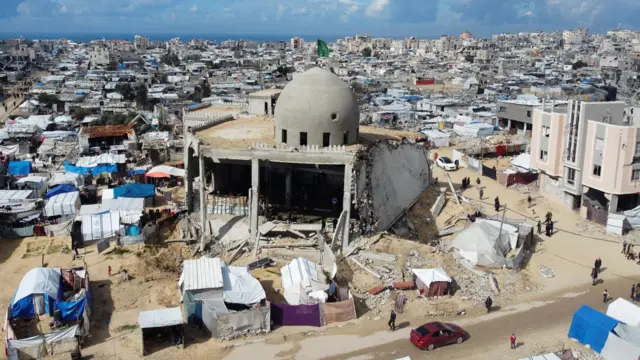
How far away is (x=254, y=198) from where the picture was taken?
1010 inches

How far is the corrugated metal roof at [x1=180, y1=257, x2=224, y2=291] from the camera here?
65.5 feet

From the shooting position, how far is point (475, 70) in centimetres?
13725

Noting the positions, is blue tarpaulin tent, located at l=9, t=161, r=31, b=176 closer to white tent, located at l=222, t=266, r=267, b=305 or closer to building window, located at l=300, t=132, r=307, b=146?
building window, located at l=300, t=132, r=307, b=146

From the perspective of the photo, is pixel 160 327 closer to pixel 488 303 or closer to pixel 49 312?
pixel 49 312

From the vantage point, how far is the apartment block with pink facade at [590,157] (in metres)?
30.0

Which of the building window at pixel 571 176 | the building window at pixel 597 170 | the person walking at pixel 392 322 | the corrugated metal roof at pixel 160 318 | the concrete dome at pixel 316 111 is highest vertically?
the concrete dome at pixel 316 111

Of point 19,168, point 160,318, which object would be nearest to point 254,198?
point 160,318

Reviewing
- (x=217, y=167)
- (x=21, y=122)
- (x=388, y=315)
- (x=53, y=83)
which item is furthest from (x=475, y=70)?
(x=388, y=315)

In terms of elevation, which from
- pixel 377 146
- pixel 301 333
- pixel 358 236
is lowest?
pixel 301 333

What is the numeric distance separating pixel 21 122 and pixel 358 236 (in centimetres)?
4603

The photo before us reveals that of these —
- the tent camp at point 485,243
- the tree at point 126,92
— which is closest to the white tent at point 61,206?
the tent camp at point 485,243

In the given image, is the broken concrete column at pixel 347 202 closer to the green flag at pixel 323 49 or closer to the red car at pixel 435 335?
the red car at pixel 435 335

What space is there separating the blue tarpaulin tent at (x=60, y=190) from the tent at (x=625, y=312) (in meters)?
29.4

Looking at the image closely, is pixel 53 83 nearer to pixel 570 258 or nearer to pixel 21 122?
pixel 21 122
